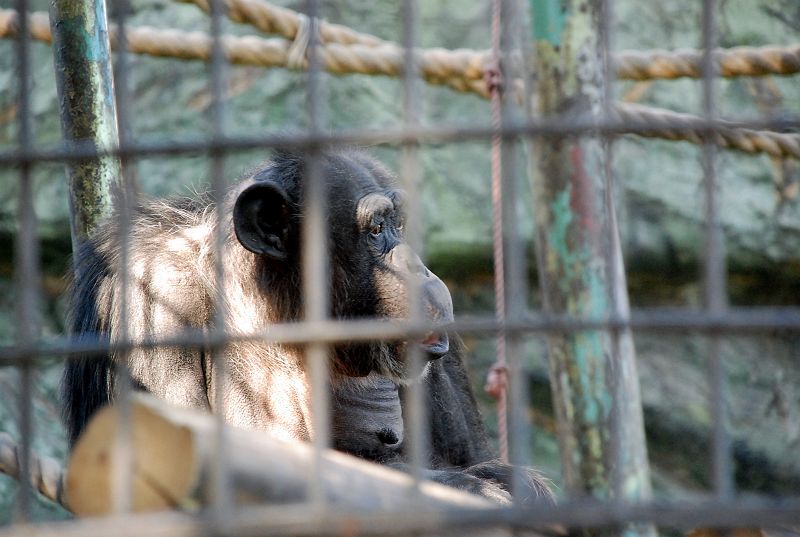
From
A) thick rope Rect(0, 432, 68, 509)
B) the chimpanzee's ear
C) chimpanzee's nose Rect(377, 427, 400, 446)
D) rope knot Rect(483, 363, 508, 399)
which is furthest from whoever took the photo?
rope knot Rect(483, 363, 508, 399)

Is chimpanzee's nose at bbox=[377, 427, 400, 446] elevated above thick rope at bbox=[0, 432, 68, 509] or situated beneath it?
situated beneath

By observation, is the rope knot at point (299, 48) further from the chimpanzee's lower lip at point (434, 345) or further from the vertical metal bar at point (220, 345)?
the vertical metal bar at point (220, 345)

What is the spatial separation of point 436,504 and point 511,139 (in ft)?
1.81

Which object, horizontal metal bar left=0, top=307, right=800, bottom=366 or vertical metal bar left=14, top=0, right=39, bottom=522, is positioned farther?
vertical metal bar left=14, top=0, right=39, bottom=522

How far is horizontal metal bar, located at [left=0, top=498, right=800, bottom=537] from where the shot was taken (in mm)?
1345

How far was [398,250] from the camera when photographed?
10.9 ft

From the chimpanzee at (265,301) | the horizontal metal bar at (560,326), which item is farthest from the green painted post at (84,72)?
the horizontal metal bar at (560,326)

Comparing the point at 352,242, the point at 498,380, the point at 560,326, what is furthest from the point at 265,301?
the point at 560,326

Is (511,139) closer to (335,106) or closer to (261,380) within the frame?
(261,380)

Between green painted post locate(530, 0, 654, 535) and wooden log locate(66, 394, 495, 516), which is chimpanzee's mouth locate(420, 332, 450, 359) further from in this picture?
wooden log locate(66, 394, 495, 516)

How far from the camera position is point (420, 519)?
136 centimetres

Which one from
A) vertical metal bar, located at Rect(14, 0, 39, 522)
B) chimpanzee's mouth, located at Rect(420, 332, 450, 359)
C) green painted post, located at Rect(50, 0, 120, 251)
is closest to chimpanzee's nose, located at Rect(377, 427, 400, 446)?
chimpanzee's mouth, located at Rect(420, 332, 450, 359)

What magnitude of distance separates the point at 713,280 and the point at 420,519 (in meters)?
0.55

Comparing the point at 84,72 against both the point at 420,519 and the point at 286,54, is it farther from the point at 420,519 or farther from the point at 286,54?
the point at 420,519
